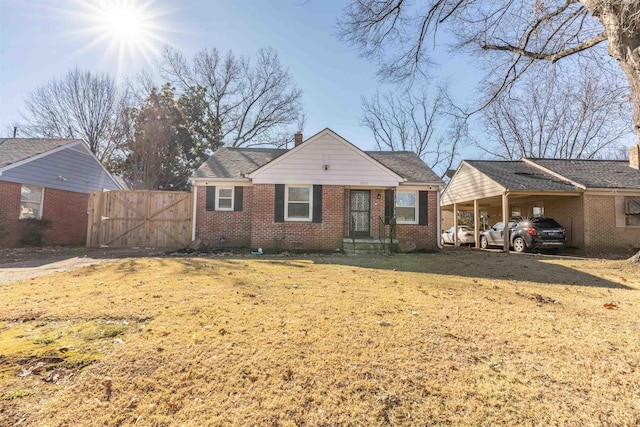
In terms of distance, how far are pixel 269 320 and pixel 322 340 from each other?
2.67 feet

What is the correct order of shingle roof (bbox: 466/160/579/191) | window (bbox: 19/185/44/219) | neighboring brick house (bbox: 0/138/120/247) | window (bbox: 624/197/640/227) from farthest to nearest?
1. shingle roof (bbox: 466/160/579/191)
2. window (bbox: 19/185/44/219)
3. window (bbox: 624/197/640/227)
4. neighboring brick house (bbox: 0/138/120/247)

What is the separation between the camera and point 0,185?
12.2 meters

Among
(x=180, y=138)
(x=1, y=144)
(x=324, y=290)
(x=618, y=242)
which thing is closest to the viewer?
(x=324, y=290)

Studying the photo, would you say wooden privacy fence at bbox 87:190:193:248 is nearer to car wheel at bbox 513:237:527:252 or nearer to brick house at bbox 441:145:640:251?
car wheel at bbox 513:237:527:252

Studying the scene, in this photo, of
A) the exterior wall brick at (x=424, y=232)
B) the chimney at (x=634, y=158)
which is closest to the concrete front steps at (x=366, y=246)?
the exterior wall brick at (x=424, y=232)

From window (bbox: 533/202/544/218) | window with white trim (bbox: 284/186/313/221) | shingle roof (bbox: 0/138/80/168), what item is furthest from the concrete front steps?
shingle roof (bbox: 0/138/80/168)

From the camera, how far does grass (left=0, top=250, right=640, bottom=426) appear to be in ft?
6.22

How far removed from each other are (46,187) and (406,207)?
1672cm

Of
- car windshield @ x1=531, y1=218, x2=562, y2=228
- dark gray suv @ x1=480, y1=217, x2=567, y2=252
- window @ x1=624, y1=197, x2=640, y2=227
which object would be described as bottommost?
dark gray suv @ x1=480, y1=217, x2=567, y2=252

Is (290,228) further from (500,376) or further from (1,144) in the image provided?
(1,144)

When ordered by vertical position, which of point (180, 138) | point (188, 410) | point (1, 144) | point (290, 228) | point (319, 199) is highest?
point (180, 138)

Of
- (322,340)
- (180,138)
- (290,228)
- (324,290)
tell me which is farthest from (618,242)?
(180,138)

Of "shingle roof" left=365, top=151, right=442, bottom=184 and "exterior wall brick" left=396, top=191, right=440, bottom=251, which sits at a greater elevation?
"shingle roof" left=365, top=151, right=442, bottom=184

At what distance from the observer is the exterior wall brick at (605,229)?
507 inches
